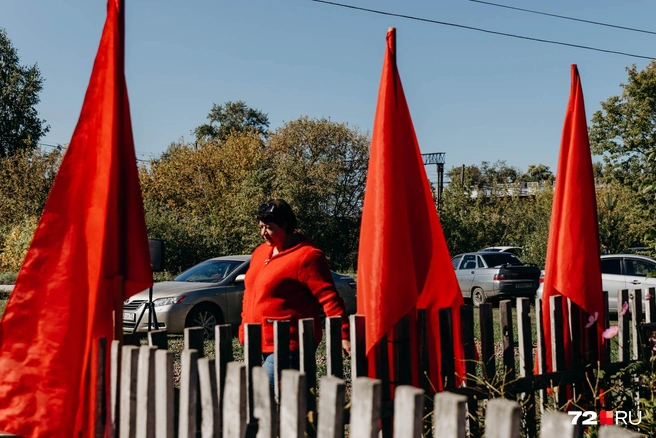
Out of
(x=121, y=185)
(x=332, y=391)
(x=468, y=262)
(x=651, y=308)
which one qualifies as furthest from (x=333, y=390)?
(x=468, y=262)

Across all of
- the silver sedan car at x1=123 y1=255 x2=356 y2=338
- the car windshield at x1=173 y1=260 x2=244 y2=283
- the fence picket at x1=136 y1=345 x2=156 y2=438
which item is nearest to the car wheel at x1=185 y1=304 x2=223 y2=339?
the silver sedan car at x1=123 y1=255 x2=356 y2=338

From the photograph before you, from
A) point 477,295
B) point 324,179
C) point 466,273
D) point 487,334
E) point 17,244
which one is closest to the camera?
point 487,334

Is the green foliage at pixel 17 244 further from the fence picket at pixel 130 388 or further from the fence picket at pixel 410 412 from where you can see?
the fence picket at pixel 410 412

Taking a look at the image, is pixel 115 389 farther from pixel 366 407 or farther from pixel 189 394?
pixel 366 407

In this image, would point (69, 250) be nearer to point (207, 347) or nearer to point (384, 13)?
point (207, 347)

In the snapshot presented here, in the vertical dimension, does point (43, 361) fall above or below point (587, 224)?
below

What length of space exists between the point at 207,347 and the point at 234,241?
2468cm

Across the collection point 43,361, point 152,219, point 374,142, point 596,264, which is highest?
point 152,219

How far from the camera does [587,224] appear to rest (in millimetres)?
4547

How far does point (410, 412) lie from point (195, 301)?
10487mm

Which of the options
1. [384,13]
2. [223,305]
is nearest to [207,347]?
[223,305]

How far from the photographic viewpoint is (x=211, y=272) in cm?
1297

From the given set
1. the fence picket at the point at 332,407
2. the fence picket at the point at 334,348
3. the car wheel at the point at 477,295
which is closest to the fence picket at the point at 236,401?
the fence picket at the point at 332,407

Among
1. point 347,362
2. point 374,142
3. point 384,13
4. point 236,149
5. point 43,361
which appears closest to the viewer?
point 43,361
